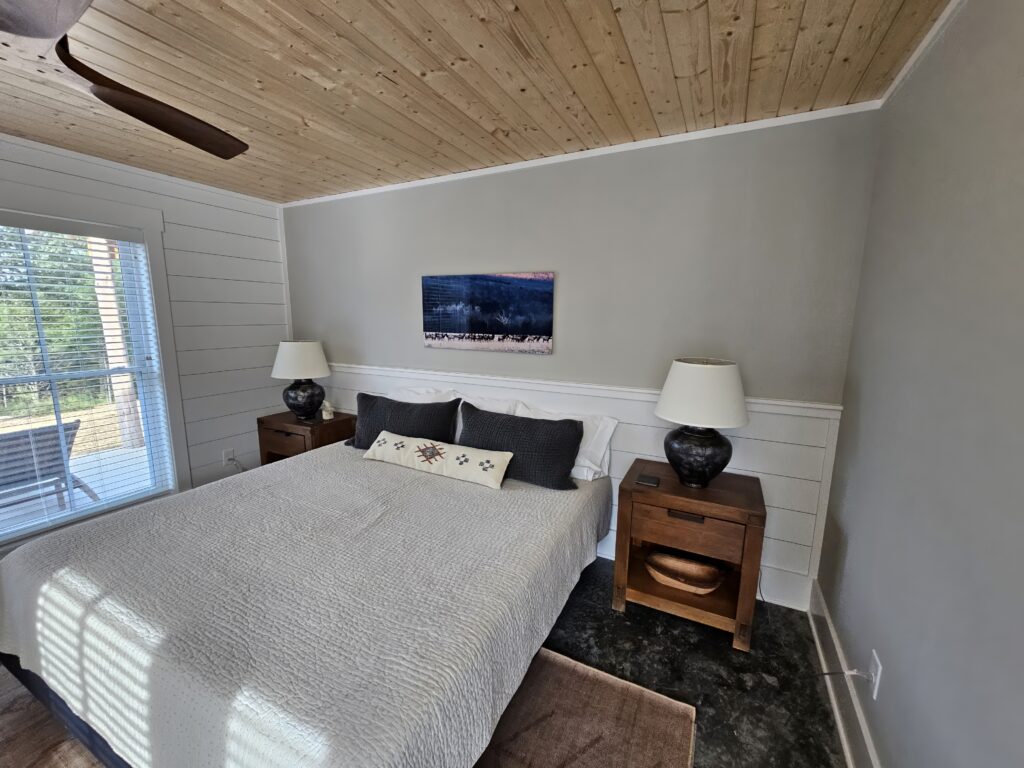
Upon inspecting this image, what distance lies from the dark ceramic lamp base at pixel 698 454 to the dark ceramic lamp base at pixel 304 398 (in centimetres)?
254

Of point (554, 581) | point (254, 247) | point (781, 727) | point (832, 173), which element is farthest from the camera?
point (254, 247)

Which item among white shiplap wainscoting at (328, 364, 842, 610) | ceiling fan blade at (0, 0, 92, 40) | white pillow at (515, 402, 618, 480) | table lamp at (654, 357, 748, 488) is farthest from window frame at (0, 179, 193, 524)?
table lamp at (654, 357, 748, 488)

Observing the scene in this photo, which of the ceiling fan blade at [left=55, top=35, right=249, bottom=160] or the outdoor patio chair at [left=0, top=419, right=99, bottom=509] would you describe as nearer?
the ceiling fan blade at [left=55, top=35, right=249, bottom=160]

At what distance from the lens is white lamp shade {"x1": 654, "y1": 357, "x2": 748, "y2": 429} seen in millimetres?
1810

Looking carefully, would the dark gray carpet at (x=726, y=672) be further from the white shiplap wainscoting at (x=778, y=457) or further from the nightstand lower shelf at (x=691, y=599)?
the white shiplap wainscoting at (x=778, y=457)

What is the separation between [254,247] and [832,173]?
3782 millimetres

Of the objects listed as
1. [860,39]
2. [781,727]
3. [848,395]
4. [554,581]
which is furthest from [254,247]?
[781,727]

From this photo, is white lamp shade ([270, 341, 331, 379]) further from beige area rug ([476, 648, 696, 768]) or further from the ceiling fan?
beige area rug ([476, 648, 696, 768])

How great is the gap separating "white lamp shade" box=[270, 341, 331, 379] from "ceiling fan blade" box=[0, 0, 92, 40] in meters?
2.16

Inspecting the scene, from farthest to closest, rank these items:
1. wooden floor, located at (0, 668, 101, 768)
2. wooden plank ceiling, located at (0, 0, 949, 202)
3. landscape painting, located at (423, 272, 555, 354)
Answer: landscape painting, located at (423, 272, 555, 354) → wooden floor, located at (0, 668, 101, 768) → wooden plank ceiling, located at (0, 0, 949, 202)

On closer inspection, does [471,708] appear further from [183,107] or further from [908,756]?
[183,107]

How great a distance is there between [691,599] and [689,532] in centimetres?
35

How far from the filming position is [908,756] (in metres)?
1.07

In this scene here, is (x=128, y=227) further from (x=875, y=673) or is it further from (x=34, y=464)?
(x=875, y=673)
